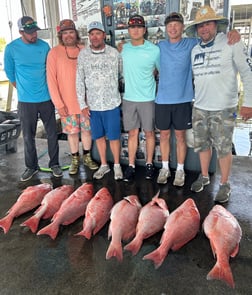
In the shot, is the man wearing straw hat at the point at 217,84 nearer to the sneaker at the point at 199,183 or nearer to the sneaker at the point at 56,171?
the sneaker at the point at 199,183

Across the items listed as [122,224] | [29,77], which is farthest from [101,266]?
[29,77]

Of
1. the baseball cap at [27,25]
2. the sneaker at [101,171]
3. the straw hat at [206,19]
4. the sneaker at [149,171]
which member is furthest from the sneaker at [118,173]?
the baseball cap at [27,25]

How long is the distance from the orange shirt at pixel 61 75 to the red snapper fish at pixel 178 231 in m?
1.76

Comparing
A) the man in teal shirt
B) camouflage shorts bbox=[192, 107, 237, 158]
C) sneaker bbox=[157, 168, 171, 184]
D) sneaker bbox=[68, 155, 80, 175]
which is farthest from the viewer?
sneaker bbox=[68, 155, 80, 175]

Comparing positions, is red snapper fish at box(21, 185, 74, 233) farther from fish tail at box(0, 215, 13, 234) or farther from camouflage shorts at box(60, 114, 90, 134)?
camouflage shorts at box(60, 114, 90, 134)

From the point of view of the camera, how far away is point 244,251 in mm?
1930

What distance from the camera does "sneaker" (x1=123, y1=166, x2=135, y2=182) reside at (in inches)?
123

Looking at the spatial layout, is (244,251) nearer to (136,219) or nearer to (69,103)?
(136,219)

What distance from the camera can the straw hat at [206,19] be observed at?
87.5 inches

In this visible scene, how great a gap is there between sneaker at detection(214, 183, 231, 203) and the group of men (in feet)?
0.03

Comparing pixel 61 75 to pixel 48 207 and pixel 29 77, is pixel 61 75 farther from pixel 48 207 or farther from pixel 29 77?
pixel 48 207

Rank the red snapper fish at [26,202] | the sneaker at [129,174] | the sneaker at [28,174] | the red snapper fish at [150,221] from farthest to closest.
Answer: the sneaker at [28,174] → the sneaker at [129,174] → the red snapper fish at [26,202] → the red snapper fish at [150,221]

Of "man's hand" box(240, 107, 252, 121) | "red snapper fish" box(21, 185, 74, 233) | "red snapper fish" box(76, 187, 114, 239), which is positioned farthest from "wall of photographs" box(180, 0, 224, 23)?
"red snapper fish" box(21, 185, 74, 233)

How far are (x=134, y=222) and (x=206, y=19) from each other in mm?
1772
